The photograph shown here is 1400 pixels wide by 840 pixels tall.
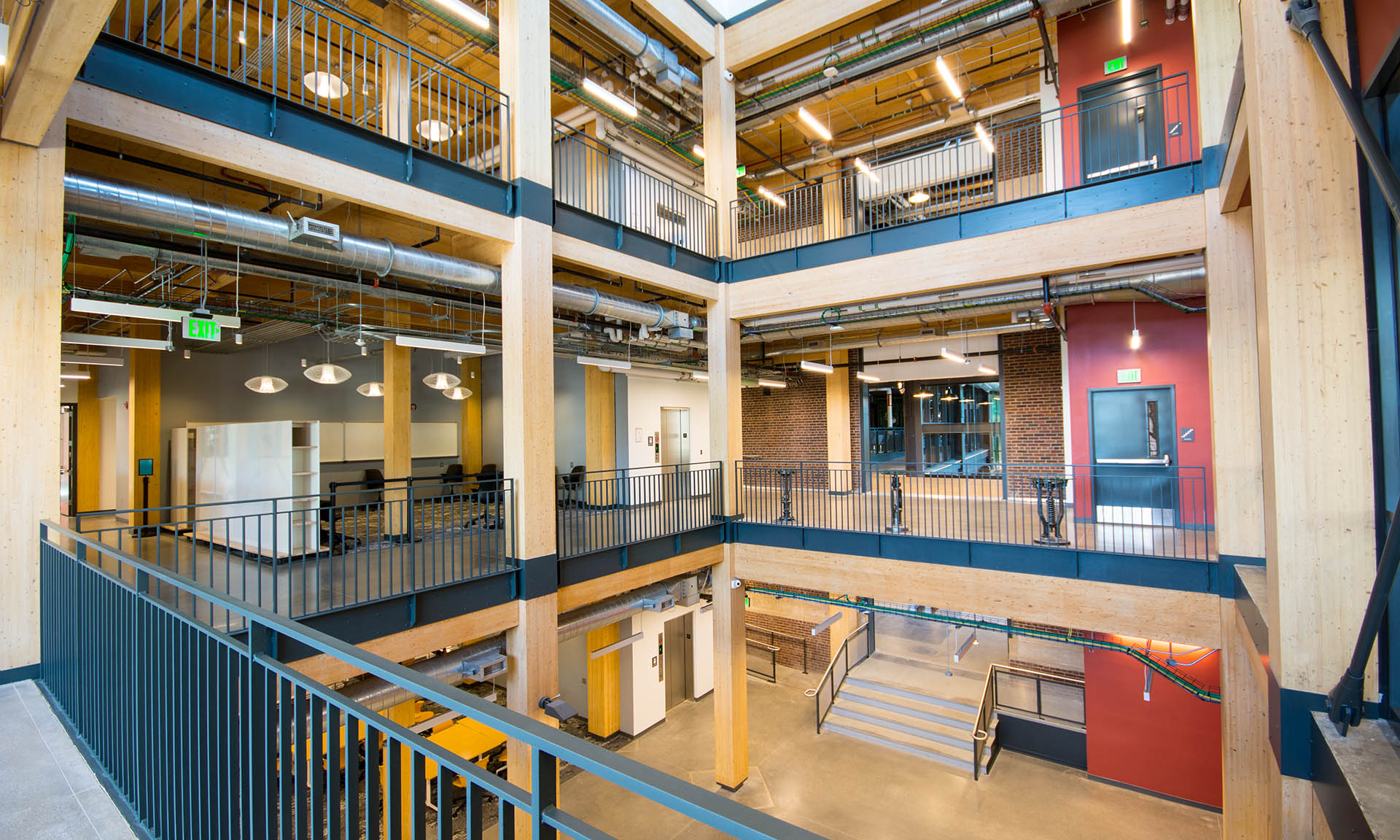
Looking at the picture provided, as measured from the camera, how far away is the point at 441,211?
647cm

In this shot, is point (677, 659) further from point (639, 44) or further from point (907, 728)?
point (639, 44)

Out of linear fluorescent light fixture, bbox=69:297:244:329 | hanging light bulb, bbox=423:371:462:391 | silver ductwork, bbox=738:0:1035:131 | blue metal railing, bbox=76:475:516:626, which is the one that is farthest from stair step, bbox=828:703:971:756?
linear fluorescent light fixture, bbox=69:297:244:329

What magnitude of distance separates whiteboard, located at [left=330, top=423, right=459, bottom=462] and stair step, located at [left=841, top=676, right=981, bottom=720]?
13007 mm

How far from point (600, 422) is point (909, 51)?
8963mm

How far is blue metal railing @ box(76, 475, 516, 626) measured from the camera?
5.43 metres

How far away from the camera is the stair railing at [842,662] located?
12828 millimetres

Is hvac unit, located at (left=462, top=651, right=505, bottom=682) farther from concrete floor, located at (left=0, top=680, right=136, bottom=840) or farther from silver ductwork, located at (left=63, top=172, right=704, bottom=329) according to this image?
silver ductwork, located at (left=63, top=172, right=704, bottom=329)

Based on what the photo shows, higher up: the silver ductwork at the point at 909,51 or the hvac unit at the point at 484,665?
the silver ductwork at the point at 909,51

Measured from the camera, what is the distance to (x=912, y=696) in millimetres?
12719

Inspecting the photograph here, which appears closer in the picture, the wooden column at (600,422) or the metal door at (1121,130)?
the metal door at (1121,130)

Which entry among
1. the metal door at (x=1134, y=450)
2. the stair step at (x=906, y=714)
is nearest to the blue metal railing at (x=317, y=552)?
the stair step at (x=906, y=714)

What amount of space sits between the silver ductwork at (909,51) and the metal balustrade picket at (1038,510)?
5.95m

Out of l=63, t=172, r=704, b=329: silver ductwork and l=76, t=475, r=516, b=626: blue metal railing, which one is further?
l=76, t=475, r=516, b=626: blue metal railing

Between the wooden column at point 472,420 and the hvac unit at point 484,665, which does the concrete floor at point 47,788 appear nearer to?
the hvac unit at point 484,665
